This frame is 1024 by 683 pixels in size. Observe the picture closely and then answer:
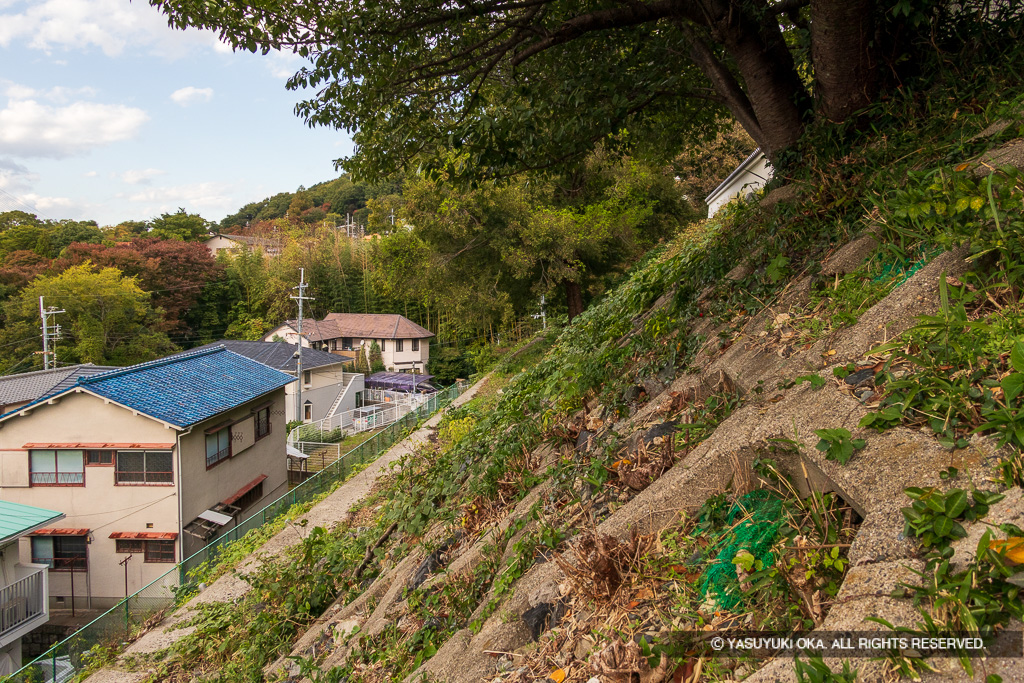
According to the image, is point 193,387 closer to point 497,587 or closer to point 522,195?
point 522,195

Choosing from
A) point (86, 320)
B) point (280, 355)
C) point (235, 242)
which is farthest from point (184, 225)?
point (280, 355)

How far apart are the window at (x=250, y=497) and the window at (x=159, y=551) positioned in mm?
2522

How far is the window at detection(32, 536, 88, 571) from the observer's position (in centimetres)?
1579

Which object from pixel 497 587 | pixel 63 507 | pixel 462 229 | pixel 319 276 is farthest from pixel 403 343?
pixel 497 587

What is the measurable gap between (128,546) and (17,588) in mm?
3336

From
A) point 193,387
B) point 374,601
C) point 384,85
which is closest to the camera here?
point 374,601

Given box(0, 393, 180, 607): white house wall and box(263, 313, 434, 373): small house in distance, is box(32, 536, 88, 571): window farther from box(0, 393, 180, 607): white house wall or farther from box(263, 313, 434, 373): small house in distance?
box(263, 313, 434, 373): small house in distance

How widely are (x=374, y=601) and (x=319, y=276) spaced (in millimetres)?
54265

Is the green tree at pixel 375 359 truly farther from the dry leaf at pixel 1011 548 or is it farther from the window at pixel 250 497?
the dry leaf at pixel 1011 548

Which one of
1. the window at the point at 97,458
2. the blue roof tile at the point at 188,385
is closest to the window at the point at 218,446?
the blue roof tile at the point at 188,385

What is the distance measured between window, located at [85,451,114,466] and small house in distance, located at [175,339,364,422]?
18.2 m

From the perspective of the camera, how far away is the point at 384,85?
558 centimetres

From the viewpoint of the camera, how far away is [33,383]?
83.1 feet

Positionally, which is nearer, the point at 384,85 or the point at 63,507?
the point at 384,85
